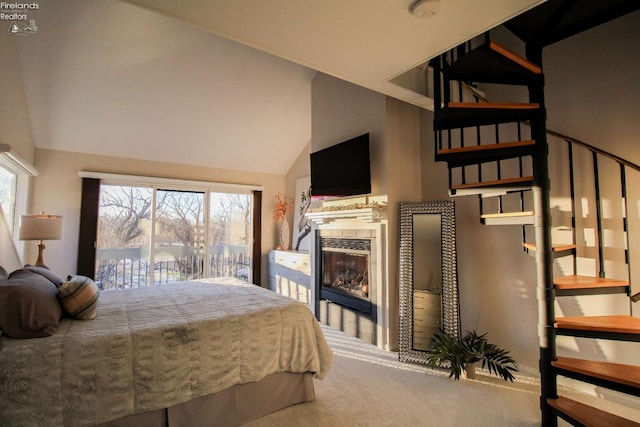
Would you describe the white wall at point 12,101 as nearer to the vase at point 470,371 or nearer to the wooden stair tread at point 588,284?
the vase at point 470,371

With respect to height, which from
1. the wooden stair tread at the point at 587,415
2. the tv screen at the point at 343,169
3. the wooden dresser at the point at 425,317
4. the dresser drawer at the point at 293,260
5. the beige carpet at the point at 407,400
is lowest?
the beige carpet at the point at 407,400

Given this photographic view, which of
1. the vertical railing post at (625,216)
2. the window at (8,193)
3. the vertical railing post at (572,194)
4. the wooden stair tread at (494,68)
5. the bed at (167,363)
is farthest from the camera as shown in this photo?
the window at (8,193)

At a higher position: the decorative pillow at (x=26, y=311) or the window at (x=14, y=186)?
the window at (x=14, y=186)

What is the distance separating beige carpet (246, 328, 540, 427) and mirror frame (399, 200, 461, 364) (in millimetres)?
224

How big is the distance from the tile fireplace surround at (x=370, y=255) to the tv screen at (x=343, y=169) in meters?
0.19

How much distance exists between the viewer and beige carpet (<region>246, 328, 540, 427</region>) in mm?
1982

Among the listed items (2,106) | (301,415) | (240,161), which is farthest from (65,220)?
(301,415)

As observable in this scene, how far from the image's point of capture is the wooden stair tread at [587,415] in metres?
1.65

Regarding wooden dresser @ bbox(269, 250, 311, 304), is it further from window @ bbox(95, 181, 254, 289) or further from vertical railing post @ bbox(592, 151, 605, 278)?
vertical railing post @ bbox(592, 151, 605, 278)

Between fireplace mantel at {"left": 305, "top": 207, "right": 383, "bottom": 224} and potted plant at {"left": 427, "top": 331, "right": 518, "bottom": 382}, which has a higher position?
fireplace mantel at {"left": 305, "top": 207, "right": 383, "bottom": 224}

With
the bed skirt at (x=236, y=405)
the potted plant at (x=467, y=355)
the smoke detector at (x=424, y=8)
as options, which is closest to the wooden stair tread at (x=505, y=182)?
the smoke detector at (x=424, y=8)

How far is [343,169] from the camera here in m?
3.57

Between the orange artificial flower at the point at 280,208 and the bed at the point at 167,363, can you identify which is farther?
the orange artificial flower at the point at 280,208

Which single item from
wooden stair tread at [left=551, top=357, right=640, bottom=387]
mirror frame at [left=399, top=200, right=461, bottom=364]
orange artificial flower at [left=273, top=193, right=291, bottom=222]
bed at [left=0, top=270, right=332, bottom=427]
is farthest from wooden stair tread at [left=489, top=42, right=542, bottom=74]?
orange artificial flower at [left=273, top=193, right=291, bottom=222]
